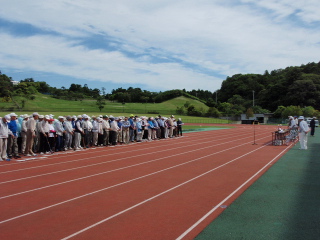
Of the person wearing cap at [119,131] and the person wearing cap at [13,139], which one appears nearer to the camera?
the person wearing cap at [13,139]

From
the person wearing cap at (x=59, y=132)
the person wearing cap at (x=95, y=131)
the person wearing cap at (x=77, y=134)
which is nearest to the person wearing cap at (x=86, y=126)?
the person wearing cap at (x=95, y=131)

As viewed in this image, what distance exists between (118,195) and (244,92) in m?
108

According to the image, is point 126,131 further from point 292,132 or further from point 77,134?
point 292,132

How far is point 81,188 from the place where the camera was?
734cm

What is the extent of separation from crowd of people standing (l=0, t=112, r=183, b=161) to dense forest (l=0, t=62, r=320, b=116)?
151 ft

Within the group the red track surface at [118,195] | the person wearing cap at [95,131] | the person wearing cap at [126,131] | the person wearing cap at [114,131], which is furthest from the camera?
the person wearing cap at [126,131]

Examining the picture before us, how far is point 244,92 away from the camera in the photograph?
109 metres

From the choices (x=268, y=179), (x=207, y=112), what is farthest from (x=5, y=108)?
(x=268, y=179)

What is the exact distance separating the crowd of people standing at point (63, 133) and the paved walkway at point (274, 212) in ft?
29.7

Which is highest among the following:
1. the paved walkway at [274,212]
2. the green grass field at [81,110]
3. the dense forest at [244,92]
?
the dense forest at [244,92]

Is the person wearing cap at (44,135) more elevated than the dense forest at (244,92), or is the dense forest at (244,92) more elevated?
the dense forest at (244,92)

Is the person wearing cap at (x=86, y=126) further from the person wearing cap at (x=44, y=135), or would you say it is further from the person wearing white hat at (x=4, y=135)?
the person wearing white hat at (x=4, y=135)

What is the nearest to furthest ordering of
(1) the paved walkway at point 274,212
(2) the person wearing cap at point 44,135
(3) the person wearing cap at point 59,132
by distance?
(1) the paved walkway at point 274,212 → (2) the person wearing cap at point 44,135 → (3) the person wearing cap at point 59,132

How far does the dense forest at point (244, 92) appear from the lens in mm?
71719
